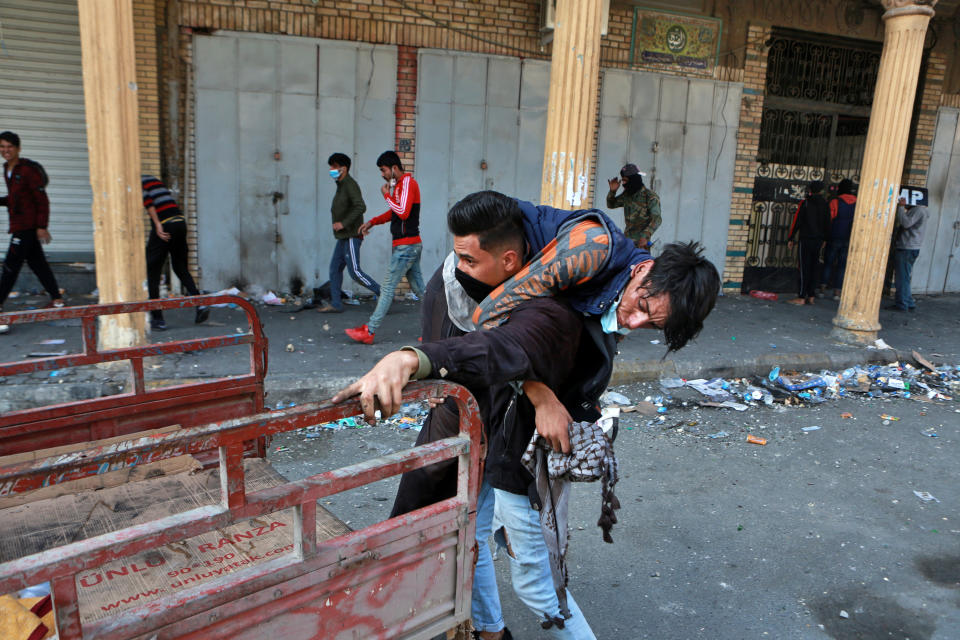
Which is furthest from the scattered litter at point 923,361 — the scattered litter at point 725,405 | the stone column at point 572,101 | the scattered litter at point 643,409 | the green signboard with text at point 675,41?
the green signboard with text at point 675,41

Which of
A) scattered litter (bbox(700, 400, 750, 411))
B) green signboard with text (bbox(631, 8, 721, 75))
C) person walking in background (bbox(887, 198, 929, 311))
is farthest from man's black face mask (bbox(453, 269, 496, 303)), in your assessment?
person walking in background (bbox(887, 198, 929, 311))

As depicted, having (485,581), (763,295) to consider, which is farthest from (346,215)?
(763,295)

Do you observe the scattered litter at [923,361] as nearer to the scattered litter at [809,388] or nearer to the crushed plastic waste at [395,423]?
the scattered litter at [809,388]

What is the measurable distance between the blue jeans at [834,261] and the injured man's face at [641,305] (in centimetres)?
907

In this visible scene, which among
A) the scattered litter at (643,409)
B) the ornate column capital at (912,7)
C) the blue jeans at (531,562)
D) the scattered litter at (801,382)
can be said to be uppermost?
the ornate column capital at (912,7)

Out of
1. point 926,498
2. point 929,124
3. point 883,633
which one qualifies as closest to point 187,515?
point 883,633

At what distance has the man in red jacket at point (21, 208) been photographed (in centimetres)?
628

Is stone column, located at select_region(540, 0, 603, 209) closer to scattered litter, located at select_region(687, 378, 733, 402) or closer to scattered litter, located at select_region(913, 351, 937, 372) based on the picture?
scattered litter, located at select_region(687, 378, 733, 402)

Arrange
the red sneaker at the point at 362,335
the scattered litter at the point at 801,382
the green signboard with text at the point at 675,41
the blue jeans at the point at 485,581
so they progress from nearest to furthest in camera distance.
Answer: the blue jeans at the point at 485,581
the scattered litter at the point at 801,382
the red sneaker at the point at 362,335
the green signboard with text at the point at 675,41

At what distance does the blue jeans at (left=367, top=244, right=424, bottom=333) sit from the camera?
6.44 metres

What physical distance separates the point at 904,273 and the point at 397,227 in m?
7.69

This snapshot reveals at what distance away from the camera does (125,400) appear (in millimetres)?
2449

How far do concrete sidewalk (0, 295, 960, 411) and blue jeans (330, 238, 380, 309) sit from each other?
312 millimetres

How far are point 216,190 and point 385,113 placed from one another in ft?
7.54
